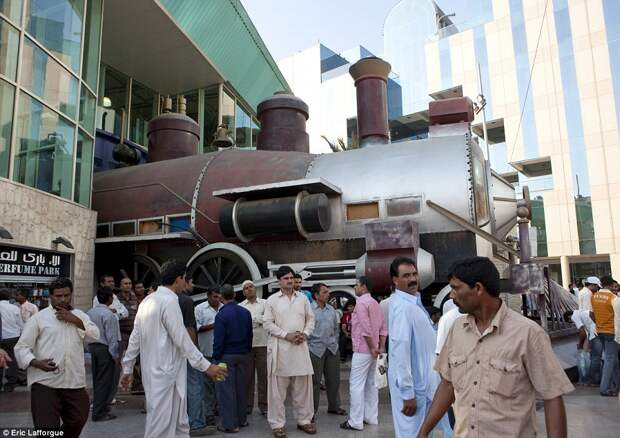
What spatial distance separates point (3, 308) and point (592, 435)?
24.8ft

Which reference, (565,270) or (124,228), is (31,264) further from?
(565,270)

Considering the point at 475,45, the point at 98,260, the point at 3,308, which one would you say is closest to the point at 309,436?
the point at 3,308

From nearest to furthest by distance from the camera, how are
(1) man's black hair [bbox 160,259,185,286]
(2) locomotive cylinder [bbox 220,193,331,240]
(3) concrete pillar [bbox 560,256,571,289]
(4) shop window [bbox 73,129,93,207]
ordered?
(1) man's black hair [bbox 160,259,185,286] → (2) locomotive cylinder [bbox 220,193,331,240] → (4) shop window [bbox 73,129,93,207] → (3) concrete pillar [bbox 560,256,571,289]

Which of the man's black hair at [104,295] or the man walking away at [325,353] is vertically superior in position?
the man's black hair at [104,295]

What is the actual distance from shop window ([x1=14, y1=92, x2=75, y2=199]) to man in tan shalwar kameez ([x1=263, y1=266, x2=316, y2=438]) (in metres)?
6.19

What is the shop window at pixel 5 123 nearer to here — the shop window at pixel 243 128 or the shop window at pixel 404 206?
the shop window at pixel 404 206

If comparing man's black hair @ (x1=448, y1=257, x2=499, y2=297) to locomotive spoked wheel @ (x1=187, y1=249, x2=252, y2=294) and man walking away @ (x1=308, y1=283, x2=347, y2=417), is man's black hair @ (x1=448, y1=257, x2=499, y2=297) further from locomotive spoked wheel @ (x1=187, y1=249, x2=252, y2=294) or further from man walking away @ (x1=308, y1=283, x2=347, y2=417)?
locomotive spoked wheel @ (x1=187, y1=249, x2=252, y2=294)

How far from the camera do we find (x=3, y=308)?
24.2 feet

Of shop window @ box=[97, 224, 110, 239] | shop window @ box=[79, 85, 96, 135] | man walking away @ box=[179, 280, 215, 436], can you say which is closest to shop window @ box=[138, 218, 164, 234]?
shop window @ box=[97, 224, 110, 239]

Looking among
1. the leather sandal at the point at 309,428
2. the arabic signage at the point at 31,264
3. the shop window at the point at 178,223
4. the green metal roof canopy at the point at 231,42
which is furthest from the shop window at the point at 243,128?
the leather sandal at the point at 309,428

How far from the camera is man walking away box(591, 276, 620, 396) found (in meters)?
6.83

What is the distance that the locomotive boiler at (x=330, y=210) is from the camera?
815cm

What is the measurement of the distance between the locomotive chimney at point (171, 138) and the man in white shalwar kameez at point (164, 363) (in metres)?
9.81

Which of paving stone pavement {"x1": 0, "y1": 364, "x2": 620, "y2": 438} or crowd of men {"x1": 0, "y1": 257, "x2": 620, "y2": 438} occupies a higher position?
crowd of men {"x1": 0, "y1": 257, "x2": 620, "y2": 438}
